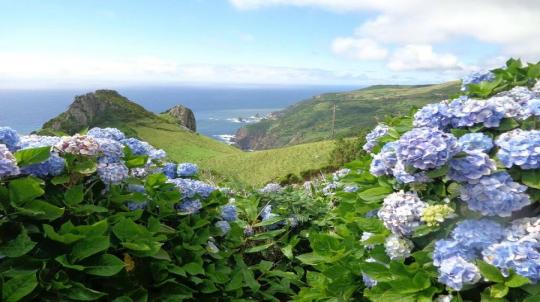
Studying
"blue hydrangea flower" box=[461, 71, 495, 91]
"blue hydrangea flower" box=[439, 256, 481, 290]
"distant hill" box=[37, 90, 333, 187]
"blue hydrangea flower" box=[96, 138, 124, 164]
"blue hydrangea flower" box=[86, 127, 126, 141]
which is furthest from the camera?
"distant hill" box=[37, 90, 333, 187]

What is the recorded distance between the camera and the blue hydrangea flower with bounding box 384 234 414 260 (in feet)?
9.89

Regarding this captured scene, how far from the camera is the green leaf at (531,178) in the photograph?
269 centimetres

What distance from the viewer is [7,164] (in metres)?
3.09

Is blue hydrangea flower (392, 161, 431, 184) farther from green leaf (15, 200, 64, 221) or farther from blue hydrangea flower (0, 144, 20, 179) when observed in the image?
blue hydrangea flower (0, 144, 20, 179)

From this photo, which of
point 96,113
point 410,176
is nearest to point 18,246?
point 410,176

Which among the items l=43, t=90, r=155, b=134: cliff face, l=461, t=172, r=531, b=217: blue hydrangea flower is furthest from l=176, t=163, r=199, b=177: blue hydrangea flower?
l=43, t=90, r=155, b=134: cliff face

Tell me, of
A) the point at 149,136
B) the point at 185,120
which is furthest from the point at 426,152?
the point at 185,120

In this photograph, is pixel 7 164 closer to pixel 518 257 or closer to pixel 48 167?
pixel 48 167

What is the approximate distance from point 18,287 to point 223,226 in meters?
2.13

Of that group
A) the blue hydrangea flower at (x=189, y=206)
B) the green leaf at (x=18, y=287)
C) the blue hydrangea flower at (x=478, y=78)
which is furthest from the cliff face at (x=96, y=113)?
the blue hydrangea flower at (x=478, y=78)

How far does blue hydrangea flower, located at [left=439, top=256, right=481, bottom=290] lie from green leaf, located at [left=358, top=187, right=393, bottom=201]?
796 millimetres

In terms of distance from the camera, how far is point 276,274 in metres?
5.08

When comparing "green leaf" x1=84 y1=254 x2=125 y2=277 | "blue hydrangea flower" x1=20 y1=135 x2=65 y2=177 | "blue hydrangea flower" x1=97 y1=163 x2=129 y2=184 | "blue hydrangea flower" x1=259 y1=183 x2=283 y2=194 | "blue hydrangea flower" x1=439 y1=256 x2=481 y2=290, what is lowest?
"blue hydrangea flower" x1=259 y1=183 x2=283 y2=194

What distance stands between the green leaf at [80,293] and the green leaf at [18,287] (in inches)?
9.7
